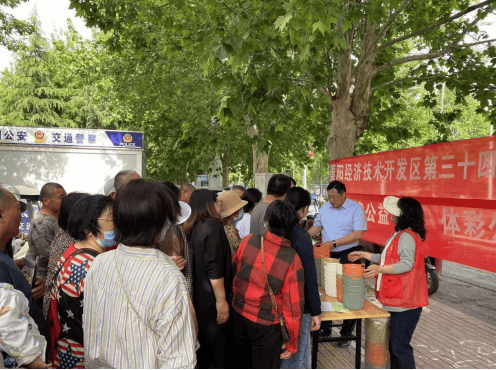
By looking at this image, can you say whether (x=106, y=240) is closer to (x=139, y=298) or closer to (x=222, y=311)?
(x=139, y=298)

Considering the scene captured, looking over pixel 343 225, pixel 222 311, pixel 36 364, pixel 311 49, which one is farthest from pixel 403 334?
pixel 311 49

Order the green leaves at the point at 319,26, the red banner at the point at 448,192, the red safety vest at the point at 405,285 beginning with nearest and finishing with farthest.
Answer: the red safety vest at the point at 405,285 → the green leaves at the point at 319,26 → the red banner at the point at 448,192

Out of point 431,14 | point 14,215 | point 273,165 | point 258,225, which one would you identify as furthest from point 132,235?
point 273,165

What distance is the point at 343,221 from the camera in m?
5.07

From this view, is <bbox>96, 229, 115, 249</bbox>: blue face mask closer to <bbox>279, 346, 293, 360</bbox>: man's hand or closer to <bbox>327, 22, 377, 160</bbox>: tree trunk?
<bbox>279, 346, 293, 360</bbox>: man's hand

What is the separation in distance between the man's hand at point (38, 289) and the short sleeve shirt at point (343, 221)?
324 centimetres

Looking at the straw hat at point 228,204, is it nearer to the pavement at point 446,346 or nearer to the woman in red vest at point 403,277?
the woman in red vest at point 403,277

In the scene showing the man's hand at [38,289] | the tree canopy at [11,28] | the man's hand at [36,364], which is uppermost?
the tree canopy at [11,28]

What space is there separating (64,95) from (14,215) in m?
37.1

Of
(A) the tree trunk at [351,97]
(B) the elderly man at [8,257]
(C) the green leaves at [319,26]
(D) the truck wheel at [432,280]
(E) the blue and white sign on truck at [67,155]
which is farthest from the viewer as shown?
(E) the blue and white sign on truck at [67,155]

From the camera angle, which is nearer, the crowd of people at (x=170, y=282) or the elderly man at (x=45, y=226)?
the crowd of people at (x=170, y=282)

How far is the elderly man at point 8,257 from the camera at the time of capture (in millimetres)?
1999

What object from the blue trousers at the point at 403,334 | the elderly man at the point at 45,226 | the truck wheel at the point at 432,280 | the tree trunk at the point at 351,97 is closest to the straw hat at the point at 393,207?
the blue trousers at the point at 403,334

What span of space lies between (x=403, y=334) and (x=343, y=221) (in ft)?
5.72
